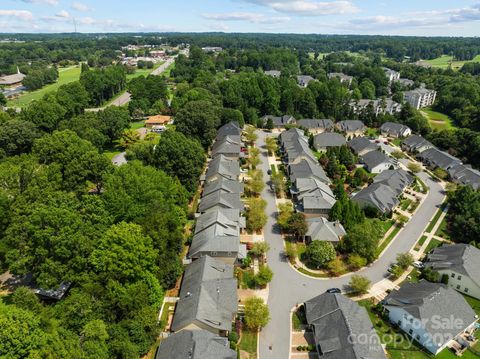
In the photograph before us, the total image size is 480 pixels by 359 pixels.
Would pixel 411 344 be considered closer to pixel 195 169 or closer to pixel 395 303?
pixel 395 303

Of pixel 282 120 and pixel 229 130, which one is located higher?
pixel 229 130

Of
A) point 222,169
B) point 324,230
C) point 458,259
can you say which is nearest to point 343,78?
point 222,169

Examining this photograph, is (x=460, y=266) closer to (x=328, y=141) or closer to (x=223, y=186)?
(x=223, y=186)

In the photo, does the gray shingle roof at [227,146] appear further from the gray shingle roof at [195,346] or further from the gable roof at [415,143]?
the gray shingle roof at [195,346]

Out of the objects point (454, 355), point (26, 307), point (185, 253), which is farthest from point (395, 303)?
point (26, 307)

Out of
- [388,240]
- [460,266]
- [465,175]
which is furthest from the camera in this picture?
[465,175]

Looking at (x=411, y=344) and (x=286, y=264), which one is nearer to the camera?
(x=411, y=344)
